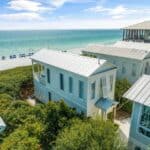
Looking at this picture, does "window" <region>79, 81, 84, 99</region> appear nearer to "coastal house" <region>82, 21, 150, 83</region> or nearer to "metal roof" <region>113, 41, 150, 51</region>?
"coastal house" <region>82, 21, 150, 83</region>

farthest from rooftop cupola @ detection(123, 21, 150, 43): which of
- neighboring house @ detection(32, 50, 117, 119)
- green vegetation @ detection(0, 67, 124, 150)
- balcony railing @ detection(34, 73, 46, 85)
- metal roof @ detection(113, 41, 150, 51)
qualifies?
green vegetation @ detection(0, 67, 124, 150)

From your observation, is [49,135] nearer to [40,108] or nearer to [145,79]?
[40,108]

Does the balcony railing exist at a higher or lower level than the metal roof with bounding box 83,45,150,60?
lower

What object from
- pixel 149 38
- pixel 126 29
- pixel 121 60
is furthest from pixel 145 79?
pixel 126 29

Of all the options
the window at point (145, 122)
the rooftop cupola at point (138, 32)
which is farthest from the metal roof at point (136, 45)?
the window at point (145, 122)

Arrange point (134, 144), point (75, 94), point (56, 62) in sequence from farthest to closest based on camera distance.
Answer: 1. point (56, 62)
2. point (75, 94)
3. point (134, 144)

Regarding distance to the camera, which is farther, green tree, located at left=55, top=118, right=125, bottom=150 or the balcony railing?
the balcony railing
